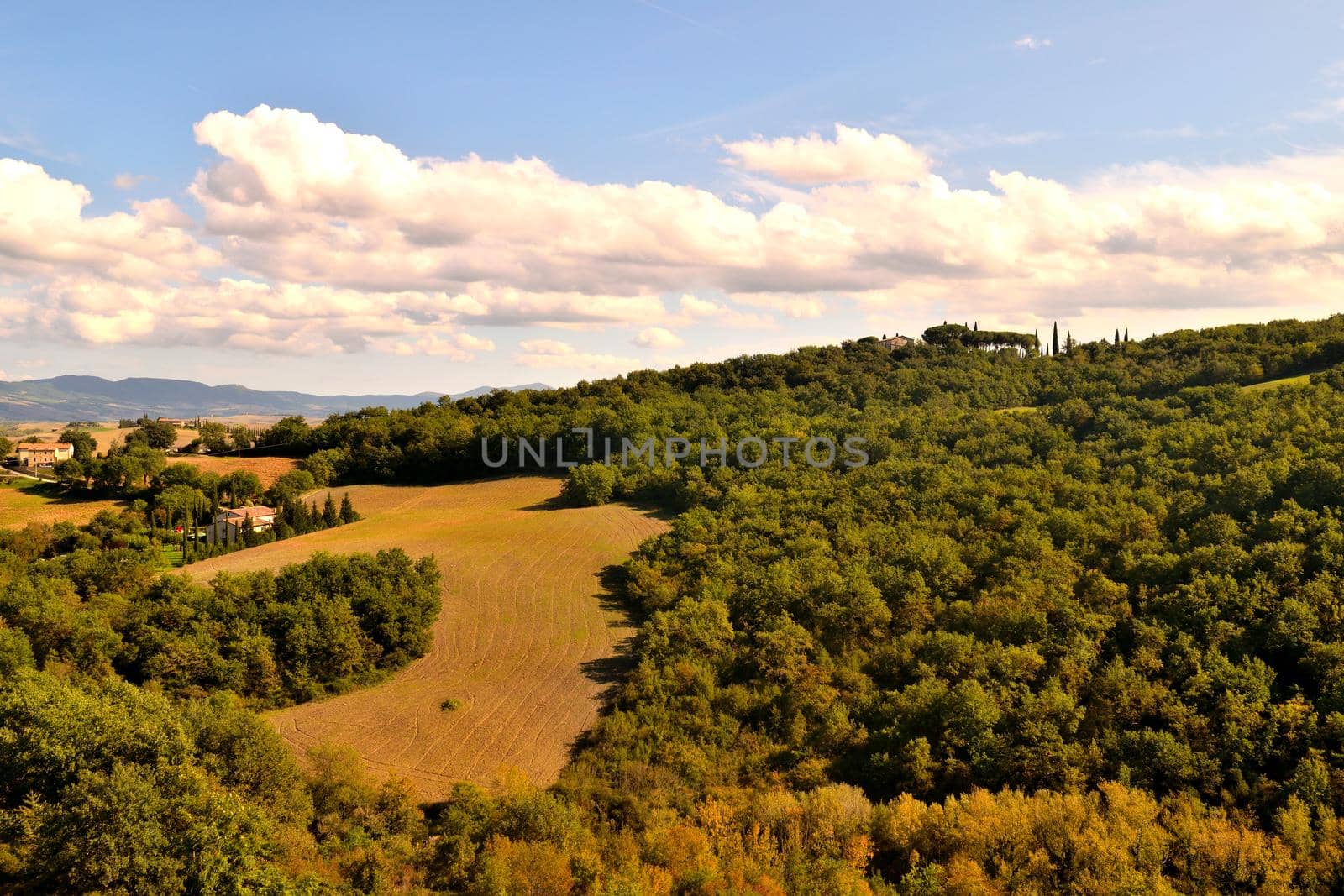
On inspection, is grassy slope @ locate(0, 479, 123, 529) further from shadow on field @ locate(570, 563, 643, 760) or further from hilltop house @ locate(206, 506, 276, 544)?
shadow on field @ locate(570, 563, 643, 760)

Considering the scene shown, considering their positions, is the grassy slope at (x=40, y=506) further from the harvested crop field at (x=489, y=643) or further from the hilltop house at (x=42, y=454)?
the harvested crop field at (x=489, y=643)

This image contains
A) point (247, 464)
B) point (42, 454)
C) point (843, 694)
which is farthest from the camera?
point (42, 454)

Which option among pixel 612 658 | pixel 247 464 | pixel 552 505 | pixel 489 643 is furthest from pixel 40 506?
pixel 612 658

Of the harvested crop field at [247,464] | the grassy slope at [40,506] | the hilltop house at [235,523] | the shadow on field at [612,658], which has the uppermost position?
the harvested crop field at [247,464]

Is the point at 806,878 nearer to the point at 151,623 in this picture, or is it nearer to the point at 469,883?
the point at 469,883

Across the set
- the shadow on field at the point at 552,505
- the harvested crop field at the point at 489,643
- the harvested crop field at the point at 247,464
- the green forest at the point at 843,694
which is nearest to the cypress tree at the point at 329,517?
the harvested crop field at the point at 489,643

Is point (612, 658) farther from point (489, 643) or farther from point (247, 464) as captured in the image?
point (247, 464)
